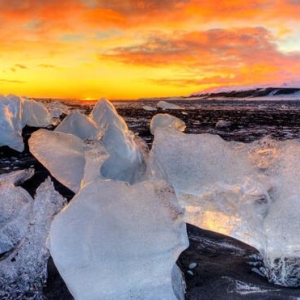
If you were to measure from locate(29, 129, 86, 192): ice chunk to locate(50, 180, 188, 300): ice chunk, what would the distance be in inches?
48.6

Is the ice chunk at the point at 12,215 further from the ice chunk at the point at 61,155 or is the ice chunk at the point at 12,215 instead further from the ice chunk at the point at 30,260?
the ice chunk at the point at 61,155

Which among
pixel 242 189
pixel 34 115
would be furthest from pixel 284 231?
pixel 34 115

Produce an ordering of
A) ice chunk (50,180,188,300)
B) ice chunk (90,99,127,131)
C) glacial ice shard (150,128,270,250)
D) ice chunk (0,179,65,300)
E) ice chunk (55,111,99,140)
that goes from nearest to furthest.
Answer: ice chunk (50,180,188,300)
ice chunk (0,179,65,300)
glacial ice shard (150,128,270,250)
ice chunk (90,99,127,131)
ice chunk (55,111,99,140)

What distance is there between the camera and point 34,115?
943 cm

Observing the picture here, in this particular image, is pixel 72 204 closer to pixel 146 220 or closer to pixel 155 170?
pixel 146 220

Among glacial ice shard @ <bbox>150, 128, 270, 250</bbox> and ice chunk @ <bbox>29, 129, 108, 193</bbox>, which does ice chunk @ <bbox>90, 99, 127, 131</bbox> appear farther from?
glacial ice shard @ <bbox>150, 128, 270, 250</bbox>

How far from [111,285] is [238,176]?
107 cm

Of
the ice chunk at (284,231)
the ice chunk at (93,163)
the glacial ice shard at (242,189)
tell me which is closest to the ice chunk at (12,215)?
the ice chunk at (93,163)

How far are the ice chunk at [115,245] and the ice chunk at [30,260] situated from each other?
35 centimetres

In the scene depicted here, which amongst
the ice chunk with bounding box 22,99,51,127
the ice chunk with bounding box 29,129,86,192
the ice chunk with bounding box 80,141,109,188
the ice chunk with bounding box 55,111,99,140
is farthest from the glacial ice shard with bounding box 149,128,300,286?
the ice chunk with bounding box 22,99,51,127

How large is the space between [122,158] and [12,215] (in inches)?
43.5

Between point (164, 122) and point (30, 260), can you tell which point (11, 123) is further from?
point (30, 260)

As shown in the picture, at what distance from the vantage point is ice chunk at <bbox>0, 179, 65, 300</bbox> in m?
1.91

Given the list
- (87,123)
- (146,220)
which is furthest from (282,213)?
(87,123)
